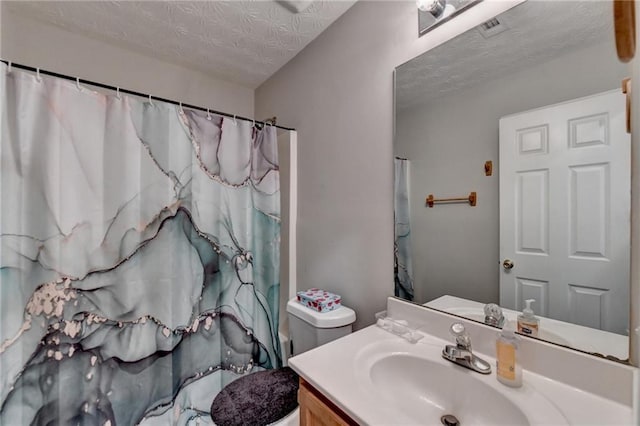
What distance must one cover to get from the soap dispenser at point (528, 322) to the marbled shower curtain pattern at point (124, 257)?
4.32 ft

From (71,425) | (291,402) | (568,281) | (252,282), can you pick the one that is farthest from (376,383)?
(71,425)

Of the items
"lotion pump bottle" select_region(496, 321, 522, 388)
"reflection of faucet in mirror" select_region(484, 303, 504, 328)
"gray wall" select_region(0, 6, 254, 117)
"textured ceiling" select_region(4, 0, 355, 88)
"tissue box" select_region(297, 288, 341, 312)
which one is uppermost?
"textured ceiling" select_region(4, 0, 355, 88)

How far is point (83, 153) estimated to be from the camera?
47.4 inches

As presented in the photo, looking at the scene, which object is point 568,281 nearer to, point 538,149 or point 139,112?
point 538,149

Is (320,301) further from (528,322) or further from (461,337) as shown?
(528,322)

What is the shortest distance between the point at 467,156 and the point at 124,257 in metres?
1.60

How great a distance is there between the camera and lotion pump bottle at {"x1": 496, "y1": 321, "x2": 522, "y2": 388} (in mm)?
725

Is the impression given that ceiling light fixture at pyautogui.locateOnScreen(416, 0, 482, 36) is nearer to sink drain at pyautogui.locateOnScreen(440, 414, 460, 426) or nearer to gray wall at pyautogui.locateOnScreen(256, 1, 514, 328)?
gray wall at pyautogui.locateOnScreen(256, 1, 514, 328)

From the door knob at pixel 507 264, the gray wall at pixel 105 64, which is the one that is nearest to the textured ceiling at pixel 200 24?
the gray wall at pixel 105 64

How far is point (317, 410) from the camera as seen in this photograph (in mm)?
769

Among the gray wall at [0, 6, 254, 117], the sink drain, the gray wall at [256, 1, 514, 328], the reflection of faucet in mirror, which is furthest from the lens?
the gray wall at [0, 6, 254, 117]

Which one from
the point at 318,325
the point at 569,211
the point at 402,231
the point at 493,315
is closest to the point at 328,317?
the point at 318,325

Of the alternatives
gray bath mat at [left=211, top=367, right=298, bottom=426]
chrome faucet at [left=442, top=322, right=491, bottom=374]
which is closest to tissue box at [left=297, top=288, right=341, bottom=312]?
gray bath mat at [left=211, top=367, right=298, bottom=426]

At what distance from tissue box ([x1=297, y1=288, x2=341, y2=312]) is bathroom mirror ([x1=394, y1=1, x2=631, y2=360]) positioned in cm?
38
